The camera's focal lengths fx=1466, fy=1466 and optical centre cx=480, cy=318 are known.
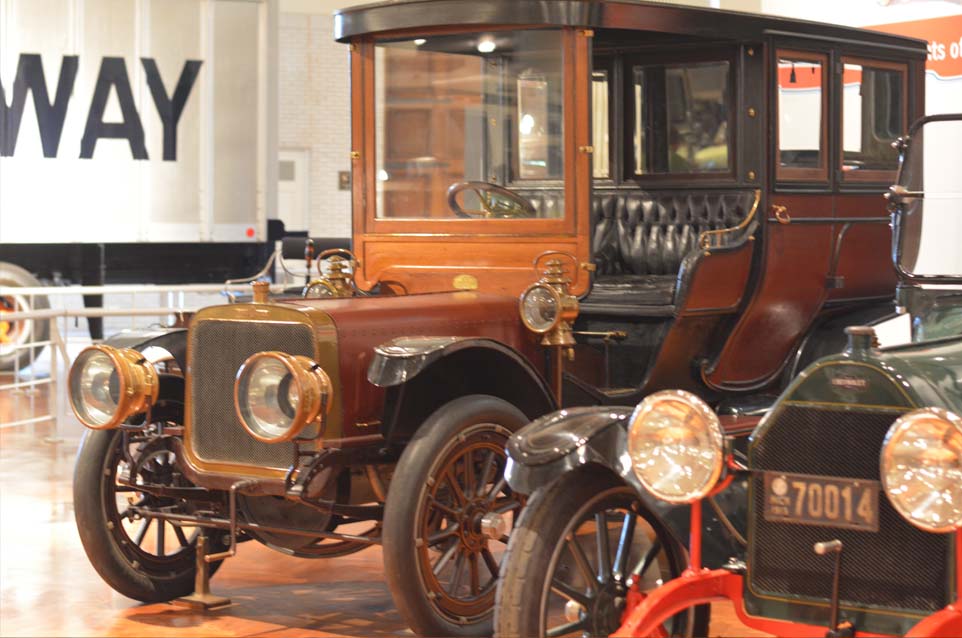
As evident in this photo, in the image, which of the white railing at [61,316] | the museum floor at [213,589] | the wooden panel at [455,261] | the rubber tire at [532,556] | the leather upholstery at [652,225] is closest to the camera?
the rubber tire at [532,556]

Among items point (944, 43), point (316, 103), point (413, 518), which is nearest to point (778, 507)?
point (413, 518)

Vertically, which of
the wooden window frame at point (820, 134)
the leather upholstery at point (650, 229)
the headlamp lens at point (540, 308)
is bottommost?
the headlamp lens at point (540, 308)

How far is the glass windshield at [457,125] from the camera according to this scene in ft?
17.1

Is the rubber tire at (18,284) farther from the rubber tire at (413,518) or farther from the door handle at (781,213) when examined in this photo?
the rubber tire at (413,518)

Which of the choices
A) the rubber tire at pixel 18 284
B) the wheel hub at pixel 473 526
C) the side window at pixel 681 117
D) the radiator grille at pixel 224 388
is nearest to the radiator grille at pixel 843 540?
the wheel hub at pixel 473 526

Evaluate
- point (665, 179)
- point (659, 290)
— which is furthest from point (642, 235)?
point (659, 290)

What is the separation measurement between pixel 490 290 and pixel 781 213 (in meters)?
1.24

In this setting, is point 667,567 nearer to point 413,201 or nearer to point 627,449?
point 627,449

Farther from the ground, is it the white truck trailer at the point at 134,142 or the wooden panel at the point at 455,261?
the white truck trailer at the point at 134,142

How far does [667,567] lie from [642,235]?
2724 mm

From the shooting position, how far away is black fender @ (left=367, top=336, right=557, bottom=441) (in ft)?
13.9

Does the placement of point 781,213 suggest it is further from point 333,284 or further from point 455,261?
point 333,284

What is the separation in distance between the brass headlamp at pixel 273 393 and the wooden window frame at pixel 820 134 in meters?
2.32

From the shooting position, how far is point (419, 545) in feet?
13.6
